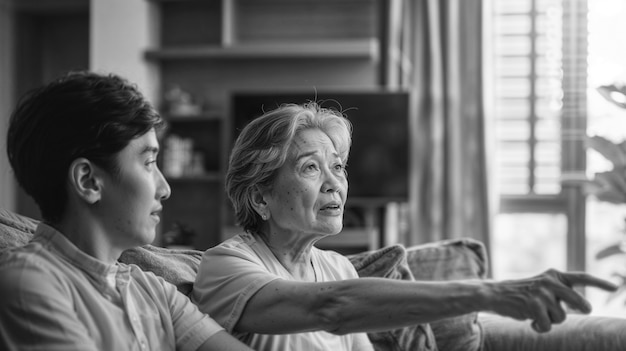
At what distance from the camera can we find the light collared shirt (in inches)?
42.3

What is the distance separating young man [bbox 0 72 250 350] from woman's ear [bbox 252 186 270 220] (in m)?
0.41

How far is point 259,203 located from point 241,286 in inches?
12.4

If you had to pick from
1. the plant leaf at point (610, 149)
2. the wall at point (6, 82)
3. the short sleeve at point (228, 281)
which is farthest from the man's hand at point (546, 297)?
the wall at point (6, 82)

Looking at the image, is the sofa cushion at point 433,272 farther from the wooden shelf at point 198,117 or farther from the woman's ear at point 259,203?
the wooden shelf at point 198,117

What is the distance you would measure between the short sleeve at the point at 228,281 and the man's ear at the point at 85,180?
0.32 meters

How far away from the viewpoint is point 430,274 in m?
2.33

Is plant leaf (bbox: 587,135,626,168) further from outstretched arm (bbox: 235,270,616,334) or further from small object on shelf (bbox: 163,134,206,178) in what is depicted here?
outstretched arm (bbox: 235,270,616,334)

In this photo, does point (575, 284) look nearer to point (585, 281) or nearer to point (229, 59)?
point (585, 281)

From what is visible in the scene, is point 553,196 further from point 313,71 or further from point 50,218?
point 50,218

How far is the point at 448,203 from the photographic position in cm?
545

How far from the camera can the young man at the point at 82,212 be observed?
1.09 m

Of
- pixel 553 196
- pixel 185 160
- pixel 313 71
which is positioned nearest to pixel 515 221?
pixel 553 196

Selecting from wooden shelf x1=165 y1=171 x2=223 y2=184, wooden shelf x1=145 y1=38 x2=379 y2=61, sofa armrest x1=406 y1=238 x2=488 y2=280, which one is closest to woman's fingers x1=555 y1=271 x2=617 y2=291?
sofa armrest x1=406 y1=238 x2=488 y2=280

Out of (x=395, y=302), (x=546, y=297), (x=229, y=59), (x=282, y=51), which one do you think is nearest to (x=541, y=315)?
(x=546, y=297)
